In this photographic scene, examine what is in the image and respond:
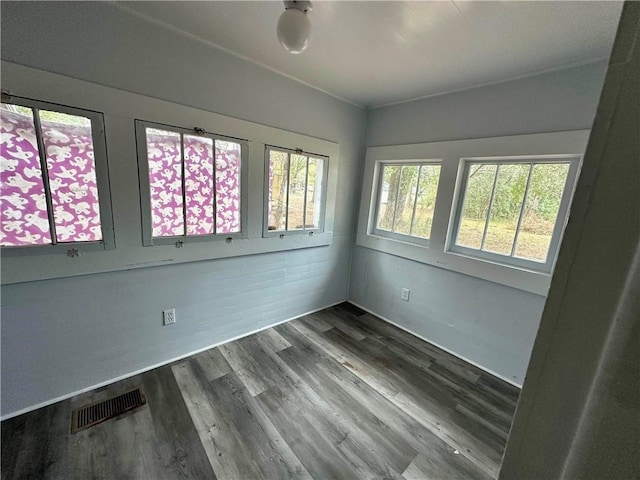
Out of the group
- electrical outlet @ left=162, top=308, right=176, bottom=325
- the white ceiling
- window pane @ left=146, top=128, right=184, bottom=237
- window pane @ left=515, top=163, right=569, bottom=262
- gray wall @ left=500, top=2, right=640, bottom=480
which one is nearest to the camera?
gray wall @ left=500, top=2, right=640, bottom=480

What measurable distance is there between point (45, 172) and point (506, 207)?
3038mm

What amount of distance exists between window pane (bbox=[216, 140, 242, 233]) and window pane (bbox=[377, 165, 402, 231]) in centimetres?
156

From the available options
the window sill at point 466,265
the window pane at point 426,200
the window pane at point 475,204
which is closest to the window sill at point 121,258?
the window sill at point 466,265

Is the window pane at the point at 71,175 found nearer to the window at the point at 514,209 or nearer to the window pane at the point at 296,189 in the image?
the window pane at the point at 296,189

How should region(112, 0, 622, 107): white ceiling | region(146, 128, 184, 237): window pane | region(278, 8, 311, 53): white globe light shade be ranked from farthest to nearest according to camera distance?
region(146, 128, 184, 237): window pane, region(112, 0, 622, 107): white ceiling, region(278, 8, 311, 53): white globe light shade

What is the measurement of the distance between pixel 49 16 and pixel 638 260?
2291mm

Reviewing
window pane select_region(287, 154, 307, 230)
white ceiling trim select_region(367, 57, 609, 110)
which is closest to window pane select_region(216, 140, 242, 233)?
window pane select_region(287, 154, 307, 230)

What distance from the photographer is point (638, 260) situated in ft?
0.81

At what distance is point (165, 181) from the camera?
177cm

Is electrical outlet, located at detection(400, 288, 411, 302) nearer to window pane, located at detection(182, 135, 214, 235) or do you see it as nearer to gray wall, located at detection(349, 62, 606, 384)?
gray wall, located at detection(349, 62, 606, 384)

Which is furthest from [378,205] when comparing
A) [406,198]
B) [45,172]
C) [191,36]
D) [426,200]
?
[45,172]

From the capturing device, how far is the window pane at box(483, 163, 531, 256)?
198 centimetres

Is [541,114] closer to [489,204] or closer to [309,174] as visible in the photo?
[489,204]

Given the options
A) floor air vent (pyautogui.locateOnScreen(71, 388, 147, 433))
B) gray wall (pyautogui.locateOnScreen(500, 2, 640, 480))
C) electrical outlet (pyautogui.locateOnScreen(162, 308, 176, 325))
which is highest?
gray wall (pyautogui.locateOnScreen(500, 2, 640, 480))
